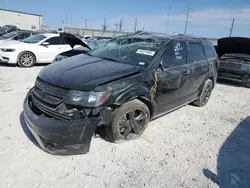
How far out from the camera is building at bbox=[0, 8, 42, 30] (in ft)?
153

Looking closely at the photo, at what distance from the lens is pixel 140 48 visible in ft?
12.3

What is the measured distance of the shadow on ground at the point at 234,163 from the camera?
2661 millimetres

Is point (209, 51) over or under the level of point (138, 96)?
over

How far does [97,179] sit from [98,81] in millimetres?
1224

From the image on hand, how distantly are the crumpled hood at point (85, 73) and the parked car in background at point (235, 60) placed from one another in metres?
6.22

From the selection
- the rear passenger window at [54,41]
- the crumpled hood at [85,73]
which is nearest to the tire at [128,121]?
the crumpled hood at [85,73]

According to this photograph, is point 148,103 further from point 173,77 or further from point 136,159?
point 136,159

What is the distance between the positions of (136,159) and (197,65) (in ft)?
8.66

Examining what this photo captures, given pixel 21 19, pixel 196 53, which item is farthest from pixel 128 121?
pixel 21 19

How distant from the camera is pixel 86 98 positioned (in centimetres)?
265

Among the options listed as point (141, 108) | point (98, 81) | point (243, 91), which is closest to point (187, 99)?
point (141, 108)

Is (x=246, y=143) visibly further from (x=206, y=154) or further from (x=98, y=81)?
(x=98, y=81)

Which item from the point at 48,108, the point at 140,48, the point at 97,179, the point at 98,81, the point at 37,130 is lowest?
the point at 97,179

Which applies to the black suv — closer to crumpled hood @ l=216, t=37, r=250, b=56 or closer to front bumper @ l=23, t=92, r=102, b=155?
front bumper @ l=23, t=92, r=102, b=155
